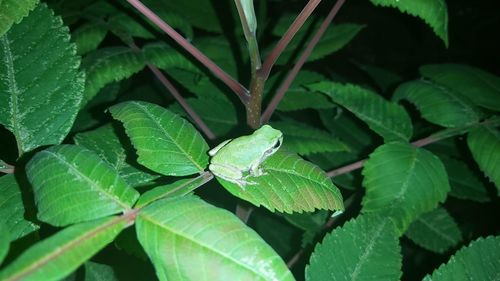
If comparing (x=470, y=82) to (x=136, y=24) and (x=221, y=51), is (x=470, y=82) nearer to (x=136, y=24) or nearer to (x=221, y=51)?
(x=221, y=51)

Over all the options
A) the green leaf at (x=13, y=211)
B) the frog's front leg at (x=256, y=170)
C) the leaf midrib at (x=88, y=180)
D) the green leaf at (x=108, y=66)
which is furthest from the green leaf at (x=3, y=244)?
the green leaf at (x=108, y=66)

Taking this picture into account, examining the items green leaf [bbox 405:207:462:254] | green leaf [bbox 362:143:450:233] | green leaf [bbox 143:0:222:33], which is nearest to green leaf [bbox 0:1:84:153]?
green leaf [bbox 143:0:222:33]

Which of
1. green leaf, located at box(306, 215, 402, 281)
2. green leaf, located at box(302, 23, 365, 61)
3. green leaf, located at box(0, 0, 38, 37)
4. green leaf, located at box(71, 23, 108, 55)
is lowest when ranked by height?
green leaf, located at box(306, 215, 402, 281)

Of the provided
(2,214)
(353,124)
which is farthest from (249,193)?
(353,124)

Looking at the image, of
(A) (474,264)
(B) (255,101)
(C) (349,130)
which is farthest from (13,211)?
(C) (349,130)

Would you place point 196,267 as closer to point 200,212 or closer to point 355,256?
point 200,212

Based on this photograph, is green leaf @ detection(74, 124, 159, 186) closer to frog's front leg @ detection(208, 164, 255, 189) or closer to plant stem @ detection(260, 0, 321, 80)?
frog's front leg @ detection(208, 164, 255, 189)
